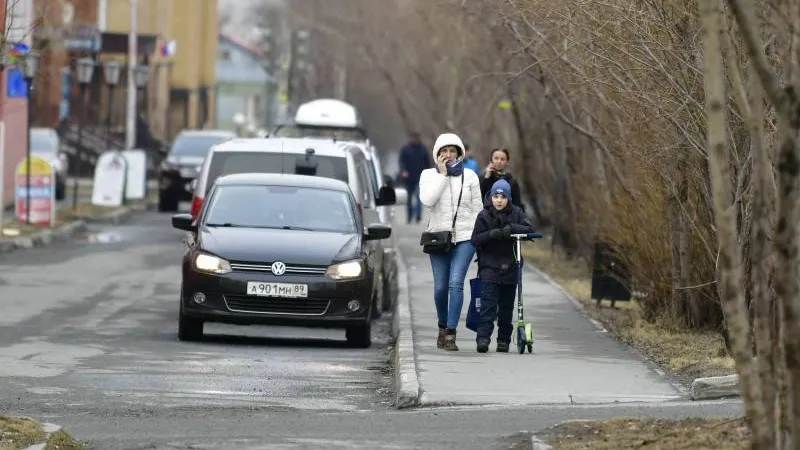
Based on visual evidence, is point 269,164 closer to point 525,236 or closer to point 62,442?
point 525,236

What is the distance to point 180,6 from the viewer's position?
83188 mm

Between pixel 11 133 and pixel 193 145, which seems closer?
pixel 11 133

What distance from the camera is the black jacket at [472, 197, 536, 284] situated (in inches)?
586

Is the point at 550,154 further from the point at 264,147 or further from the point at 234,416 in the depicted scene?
the point at 234,416

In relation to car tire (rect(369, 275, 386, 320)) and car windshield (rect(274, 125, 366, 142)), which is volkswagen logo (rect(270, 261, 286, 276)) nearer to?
car tire (rect(369, 275, 386, 320))

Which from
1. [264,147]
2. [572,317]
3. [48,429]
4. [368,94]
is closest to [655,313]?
[572,317]

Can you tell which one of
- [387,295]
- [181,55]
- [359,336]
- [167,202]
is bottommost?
[167,202]

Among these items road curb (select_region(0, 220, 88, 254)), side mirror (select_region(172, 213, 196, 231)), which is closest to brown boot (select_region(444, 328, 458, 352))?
side mirror (select_region(172, 213, 196, 231))

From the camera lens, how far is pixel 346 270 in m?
16.2

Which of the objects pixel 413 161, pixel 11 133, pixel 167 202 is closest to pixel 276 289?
pixel 413 161

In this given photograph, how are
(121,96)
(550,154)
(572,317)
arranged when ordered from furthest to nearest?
(121,96)
(550,154)
(572,317)

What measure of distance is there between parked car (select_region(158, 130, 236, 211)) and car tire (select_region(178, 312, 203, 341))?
2363cm

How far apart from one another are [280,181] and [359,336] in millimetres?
1952

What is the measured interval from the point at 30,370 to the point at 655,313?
20.4 feet
